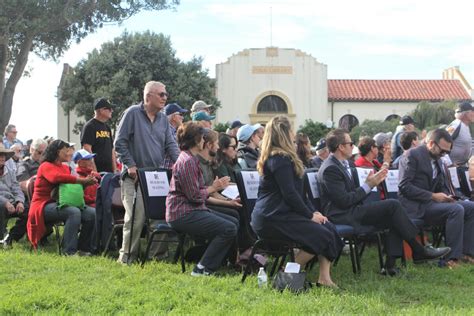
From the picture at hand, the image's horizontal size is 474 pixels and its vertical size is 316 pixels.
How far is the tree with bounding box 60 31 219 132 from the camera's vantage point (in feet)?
127

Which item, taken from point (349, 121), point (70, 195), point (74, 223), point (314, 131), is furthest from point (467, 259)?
point (349, 121)

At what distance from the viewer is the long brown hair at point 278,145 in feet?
21.0

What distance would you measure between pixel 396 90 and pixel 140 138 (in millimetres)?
43277

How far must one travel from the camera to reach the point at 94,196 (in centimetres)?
912

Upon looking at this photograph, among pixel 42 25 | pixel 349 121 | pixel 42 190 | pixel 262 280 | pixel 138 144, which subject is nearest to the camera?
pixel 262 280

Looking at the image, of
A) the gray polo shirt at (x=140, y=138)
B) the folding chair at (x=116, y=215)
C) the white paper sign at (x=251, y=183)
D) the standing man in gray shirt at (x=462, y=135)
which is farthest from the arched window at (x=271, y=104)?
the white paper sign at (x=251, y=183)

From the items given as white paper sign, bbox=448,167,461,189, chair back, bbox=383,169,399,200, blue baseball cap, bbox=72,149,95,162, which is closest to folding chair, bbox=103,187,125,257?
blue baseball cap, bbox=72,149,95,162

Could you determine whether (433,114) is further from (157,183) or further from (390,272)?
(157,183)

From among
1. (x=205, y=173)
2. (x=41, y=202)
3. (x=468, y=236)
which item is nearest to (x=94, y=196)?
(x=41, y=202)

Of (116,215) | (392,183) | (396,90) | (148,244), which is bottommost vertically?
(148,244)

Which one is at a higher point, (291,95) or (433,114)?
(291,95)

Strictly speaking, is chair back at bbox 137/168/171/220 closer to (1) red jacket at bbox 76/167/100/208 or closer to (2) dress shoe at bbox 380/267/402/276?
(1) red jacket at bbox 76/167/100/208

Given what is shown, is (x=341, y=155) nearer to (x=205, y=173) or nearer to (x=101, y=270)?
(x=205, y=173)

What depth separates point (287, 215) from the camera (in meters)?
6.40
